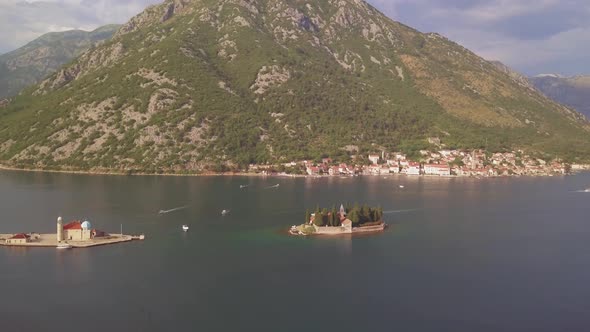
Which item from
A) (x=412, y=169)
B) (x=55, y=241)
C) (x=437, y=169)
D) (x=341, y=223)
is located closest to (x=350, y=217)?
(x=341, y=223)

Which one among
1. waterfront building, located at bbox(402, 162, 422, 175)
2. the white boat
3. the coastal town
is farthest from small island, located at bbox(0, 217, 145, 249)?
waterfront building, located at bbox(402, 162, 422, 175)

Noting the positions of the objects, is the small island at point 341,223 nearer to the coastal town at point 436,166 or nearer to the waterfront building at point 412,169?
the coastal town at point 436,166

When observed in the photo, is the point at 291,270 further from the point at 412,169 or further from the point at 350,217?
the point at 412,169

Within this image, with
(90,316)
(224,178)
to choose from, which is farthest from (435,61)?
(90,316)

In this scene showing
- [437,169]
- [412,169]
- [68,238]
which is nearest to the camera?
[68,238]

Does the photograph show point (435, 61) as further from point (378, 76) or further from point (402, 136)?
point (402, 136)

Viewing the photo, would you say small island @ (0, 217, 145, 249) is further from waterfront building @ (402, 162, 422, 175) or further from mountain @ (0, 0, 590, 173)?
waterfront building @ (402, 162, 422, 175)
